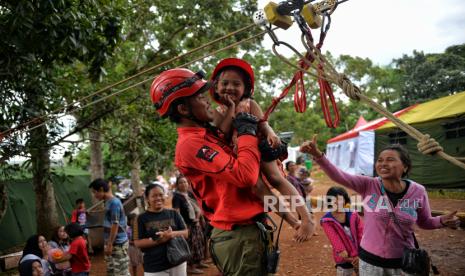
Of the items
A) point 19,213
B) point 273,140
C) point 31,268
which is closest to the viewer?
point 273,140

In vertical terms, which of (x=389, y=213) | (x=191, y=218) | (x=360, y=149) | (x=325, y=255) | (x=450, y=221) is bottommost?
(x=325, y=255)

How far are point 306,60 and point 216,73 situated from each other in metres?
0.58

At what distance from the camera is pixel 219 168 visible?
1.77 metres

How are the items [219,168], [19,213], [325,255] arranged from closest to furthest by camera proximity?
[219,168] < [325,255] < [19,213]

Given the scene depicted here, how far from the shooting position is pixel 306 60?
2150 millimetres

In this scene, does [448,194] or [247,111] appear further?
[448,194]

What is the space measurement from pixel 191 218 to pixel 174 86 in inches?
169

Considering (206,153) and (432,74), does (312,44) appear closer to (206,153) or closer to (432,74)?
(206,153)

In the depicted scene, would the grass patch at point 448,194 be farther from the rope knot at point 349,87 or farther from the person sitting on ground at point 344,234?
the rope knot at point 349,87

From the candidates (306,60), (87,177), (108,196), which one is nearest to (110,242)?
(108,196)

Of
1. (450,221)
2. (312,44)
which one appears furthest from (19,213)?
(450,221)

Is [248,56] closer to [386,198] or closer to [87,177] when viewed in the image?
[87,177]

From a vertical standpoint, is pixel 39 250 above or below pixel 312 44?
below

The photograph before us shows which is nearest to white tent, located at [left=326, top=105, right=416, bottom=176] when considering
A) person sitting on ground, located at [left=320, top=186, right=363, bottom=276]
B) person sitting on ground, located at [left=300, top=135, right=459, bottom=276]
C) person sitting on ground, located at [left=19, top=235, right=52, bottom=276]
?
person sitting on ground, located at [left=320, top=186, right=363, bottom=276]
